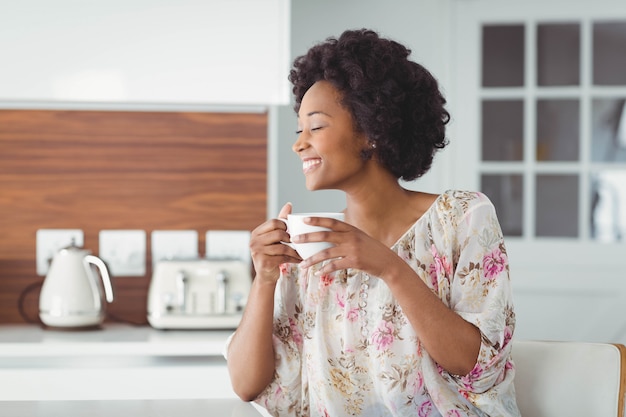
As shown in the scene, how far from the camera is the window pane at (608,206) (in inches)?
155

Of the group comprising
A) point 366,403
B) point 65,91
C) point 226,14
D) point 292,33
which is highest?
point 292,33

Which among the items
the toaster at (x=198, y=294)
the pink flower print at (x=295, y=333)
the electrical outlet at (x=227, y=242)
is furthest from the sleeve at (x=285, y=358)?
the electrical outlet at (x=227, y=242)

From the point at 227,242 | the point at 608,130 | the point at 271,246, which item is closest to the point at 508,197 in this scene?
the point at 608,130

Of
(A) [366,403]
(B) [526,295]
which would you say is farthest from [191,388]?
(B) [526,295]

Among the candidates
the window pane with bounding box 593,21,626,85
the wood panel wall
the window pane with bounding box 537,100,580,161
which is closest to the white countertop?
the wood panel wall

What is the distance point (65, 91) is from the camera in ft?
7.72

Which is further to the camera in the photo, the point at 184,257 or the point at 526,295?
the point at 526,295

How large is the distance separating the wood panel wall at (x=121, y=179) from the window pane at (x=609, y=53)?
76.9 inches

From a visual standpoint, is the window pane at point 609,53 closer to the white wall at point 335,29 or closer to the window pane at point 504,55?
the window pane at point 504,55

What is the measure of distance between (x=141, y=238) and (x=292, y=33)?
5.82 ft

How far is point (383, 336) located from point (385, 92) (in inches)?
17.4

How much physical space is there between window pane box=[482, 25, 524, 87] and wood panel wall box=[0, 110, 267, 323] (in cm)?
167

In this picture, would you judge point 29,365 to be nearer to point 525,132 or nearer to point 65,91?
point 65,91

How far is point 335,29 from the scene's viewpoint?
4.11 m
